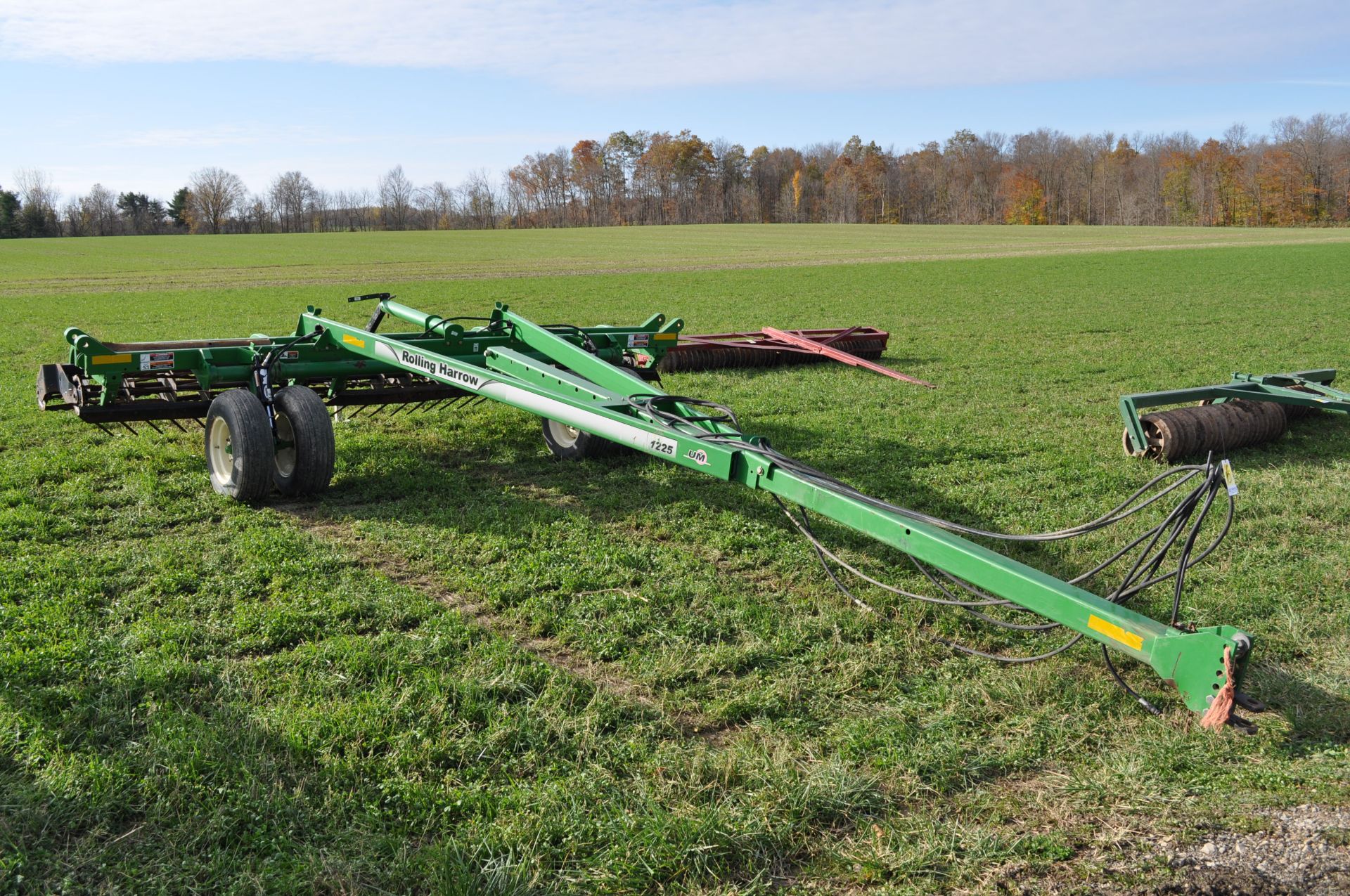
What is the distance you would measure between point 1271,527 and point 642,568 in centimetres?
435

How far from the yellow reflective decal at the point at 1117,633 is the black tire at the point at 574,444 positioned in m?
4.99

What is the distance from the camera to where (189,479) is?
777cm

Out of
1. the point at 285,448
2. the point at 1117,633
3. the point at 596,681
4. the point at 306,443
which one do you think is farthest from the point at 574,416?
the point at 1117,633

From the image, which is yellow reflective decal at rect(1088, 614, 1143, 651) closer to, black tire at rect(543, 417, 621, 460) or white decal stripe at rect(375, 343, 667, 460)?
white decal stripe at rect(375, 343, 667, 460)

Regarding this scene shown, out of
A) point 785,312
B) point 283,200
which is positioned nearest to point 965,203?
point 283,200

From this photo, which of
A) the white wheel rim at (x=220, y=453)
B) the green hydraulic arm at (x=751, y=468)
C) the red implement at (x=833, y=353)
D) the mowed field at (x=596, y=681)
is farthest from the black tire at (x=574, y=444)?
the red implement at (x=833, y=353)

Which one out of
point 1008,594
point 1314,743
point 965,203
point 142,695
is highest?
point 965,203

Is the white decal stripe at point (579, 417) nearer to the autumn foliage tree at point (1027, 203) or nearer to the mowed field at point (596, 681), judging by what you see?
the mowed field at point (596, 681)

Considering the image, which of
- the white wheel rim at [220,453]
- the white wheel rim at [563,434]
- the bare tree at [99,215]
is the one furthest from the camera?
the bare tree at [99,215]

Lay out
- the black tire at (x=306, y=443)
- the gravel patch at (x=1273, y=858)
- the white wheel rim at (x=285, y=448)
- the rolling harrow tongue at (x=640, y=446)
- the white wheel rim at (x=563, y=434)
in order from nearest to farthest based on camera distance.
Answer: the gravel patch at (x=1273, y=858) < the rolling harrow tongue at (x=640, y=446) < the black tire at (x=306, y=443) < the white wheel rim at (x=285, y=448) < the white wheel rim at (x=563, y=434)

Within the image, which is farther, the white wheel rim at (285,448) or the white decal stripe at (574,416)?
the white wheel rim at (285,448)

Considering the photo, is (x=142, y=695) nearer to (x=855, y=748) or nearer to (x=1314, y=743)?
(x=855, y=748)

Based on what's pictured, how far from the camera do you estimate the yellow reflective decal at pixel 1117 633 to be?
3.65 meters

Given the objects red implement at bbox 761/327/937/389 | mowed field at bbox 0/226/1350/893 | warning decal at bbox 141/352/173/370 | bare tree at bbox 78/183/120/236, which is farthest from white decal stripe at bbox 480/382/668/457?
bare tree at bbox 78/183/120/236
